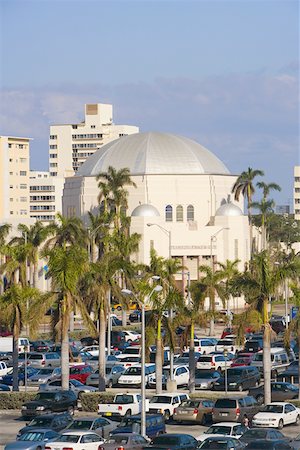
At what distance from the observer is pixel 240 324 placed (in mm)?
53062

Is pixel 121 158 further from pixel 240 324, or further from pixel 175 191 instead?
pixel 240 324

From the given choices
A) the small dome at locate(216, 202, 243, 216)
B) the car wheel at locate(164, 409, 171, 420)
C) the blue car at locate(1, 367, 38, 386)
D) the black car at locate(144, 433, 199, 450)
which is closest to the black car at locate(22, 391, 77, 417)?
the car wheel at locate(164, 409, 171, 420)

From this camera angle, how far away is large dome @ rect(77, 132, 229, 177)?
150 metres

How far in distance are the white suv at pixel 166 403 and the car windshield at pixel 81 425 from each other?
676 centimetres

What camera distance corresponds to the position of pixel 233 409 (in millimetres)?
50188

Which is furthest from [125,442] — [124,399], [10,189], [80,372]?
[10,189]

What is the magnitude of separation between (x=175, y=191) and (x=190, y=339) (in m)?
87.1

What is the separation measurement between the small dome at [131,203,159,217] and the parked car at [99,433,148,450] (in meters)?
95.4

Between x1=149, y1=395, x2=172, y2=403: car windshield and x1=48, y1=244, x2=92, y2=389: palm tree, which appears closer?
x1=149, y1=395, x2=172, y2=403: car windshield

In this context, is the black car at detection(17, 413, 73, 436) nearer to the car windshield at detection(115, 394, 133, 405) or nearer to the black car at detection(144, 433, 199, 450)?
the car windshield at detection(115, 394, 133, 405)

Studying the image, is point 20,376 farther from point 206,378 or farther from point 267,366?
point 267,366

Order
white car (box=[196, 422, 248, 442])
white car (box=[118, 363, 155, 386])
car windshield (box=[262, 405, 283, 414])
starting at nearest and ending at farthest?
white car (box=[196, 422, 248, 442]) < car windshield (box=[262, 405, 283, 414]) < white car (box=[118, 363, 155, 386])

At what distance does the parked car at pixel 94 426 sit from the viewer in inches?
1761

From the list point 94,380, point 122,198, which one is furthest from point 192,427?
point 122,198
